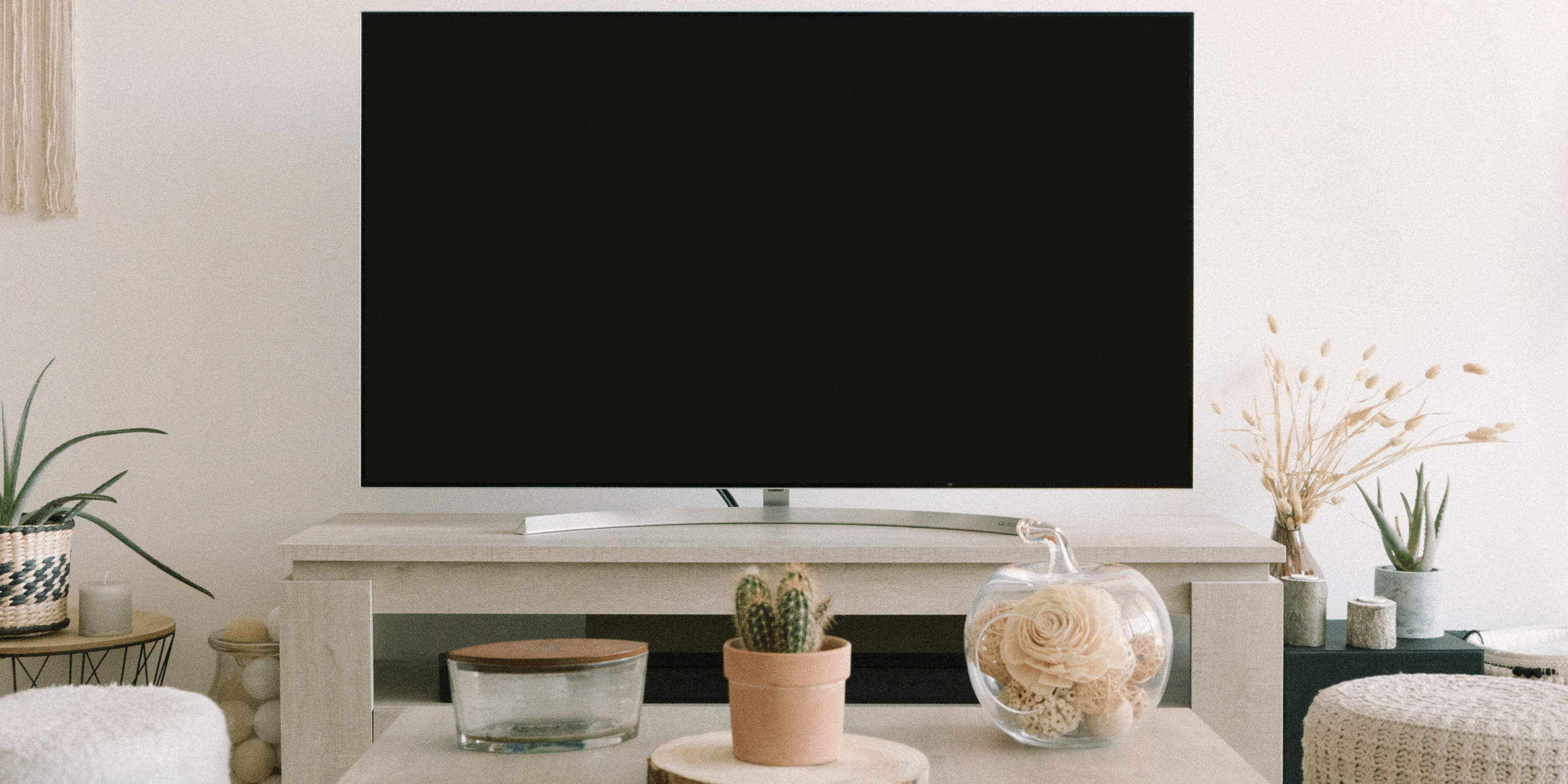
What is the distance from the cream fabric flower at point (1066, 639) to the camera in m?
1.18

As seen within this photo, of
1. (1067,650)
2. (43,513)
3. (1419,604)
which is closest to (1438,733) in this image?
(1067,650)

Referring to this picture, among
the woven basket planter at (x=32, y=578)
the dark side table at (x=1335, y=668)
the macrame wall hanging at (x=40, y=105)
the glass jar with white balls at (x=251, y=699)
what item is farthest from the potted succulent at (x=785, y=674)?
the macrame wall hanging at (x=40, y=105)

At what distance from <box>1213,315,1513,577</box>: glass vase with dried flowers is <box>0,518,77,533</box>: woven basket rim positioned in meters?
2.11

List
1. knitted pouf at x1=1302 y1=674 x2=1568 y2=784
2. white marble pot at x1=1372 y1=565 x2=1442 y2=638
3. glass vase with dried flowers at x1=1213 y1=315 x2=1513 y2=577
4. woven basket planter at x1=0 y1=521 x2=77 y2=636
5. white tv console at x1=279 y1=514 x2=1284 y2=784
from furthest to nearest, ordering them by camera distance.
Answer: glass vase with dried flowers at x1=1213 y1=315 x2=1513 y2=577, white marble pot at x1=1372 y1=565 x2=1442 y2=638, woven basket planter at x1=0 y1=521 x2=77 y2=636, white tv console at x1=279 y1=514 x2=1284 y2=784, knitted pouf at x1=1302 y1=674 x2=1568 y2=784

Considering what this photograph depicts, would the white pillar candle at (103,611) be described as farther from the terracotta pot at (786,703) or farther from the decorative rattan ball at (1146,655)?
the decorative rattan ball at (1146,655)

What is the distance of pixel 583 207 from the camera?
7.22 feet

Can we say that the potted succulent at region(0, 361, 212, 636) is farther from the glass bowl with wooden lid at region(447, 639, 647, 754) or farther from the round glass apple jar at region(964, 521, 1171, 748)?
the round glass apple jar at region(964, 521, 1171, 748)

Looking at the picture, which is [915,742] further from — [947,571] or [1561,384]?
[1561,384]

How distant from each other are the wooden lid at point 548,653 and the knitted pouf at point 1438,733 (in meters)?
0.91

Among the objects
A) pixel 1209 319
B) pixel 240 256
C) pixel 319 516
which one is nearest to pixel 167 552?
pixel 319 516

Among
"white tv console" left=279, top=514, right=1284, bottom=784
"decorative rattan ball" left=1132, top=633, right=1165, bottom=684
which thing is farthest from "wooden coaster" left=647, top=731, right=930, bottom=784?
"white tv console" left=279, top=514, right=1284, bottom=784

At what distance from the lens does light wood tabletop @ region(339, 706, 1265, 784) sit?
3.91ft

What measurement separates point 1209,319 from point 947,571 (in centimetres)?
91

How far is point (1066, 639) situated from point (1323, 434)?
5.18 ft
